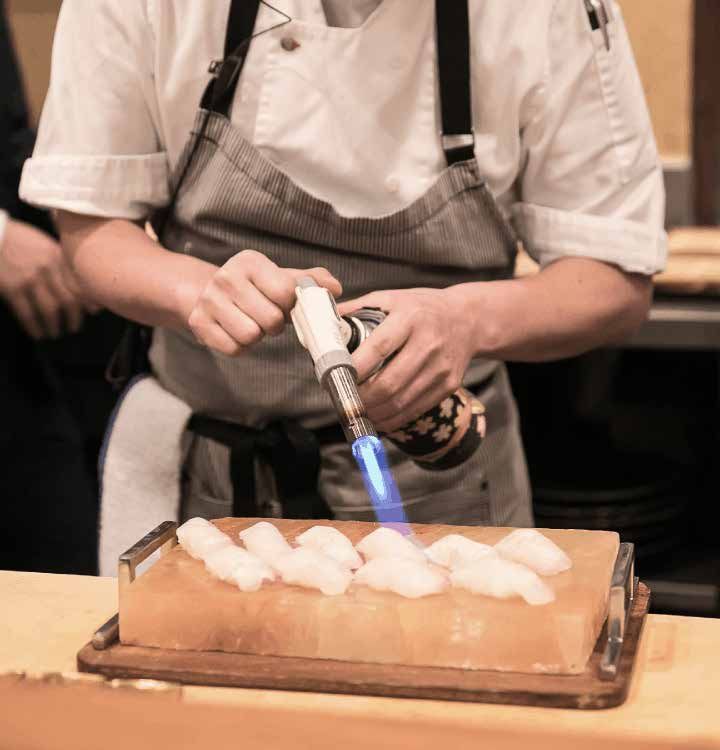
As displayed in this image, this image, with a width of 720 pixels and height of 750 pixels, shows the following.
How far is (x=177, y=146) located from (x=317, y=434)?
0.47m

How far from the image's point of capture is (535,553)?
1.23 meters

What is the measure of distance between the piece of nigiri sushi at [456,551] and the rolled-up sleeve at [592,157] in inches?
26.5

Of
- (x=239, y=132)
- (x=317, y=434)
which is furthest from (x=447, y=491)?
(x=239, y=132)

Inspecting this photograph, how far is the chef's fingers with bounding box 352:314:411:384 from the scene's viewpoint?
143 cm

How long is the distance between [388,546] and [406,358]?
0.98 feet

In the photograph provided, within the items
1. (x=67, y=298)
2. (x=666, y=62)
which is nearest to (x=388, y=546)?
(x=67, y=298)

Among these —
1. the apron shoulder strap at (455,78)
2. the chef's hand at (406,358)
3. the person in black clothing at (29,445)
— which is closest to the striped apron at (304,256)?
the apron shoulder strap at (455,78)

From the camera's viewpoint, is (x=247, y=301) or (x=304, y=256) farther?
(x=304, y=256)

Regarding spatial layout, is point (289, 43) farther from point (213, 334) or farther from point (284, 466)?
point (284, 466)

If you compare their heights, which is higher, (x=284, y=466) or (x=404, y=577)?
(x=404, y=577)

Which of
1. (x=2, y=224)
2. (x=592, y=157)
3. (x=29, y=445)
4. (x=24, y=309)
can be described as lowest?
(x=29, y=445)

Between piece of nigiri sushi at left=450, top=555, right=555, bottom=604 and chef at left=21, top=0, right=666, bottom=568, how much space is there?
1.68 feet

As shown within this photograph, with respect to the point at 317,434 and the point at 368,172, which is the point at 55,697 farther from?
the point at 368,172

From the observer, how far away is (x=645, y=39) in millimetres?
3414
